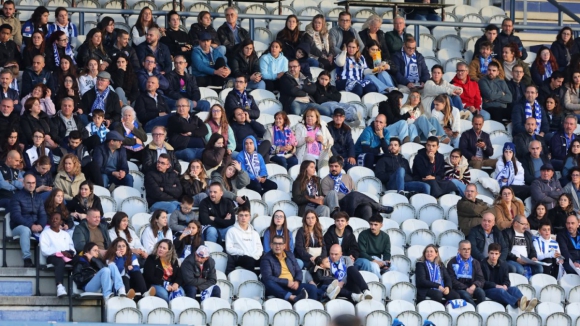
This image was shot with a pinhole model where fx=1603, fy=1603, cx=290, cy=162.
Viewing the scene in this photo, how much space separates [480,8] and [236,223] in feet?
26.8

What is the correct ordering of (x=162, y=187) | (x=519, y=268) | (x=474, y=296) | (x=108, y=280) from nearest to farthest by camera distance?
1. (x=108, y=280)
2. (x=474, y=296)
3. (x=162, y=187)
4. (x=519, y=268)

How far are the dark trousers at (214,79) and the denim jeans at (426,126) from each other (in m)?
2.58

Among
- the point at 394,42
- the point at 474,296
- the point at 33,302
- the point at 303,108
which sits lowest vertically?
the point at 474,296

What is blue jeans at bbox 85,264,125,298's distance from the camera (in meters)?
16.2

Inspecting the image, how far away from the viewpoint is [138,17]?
21.3m

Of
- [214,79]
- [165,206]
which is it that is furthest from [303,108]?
[165,206]

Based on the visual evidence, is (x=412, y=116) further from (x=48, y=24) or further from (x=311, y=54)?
(x=48, y=24)

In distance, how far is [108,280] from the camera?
16.2m

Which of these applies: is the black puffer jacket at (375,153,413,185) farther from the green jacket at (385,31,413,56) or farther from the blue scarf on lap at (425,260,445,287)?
the green jacket at (385,31,413,56)

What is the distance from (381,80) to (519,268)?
415cm

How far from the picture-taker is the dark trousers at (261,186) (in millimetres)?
18750

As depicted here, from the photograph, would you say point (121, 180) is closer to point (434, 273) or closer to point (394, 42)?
point (434, 273)

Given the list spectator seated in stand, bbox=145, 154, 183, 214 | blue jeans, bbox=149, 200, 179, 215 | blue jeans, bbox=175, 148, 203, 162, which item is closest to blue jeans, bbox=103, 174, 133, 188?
spectator seated in stand, bbox=145, 154, 183, 214

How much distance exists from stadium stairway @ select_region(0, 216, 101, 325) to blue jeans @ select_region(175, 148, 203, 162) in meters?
2.87
